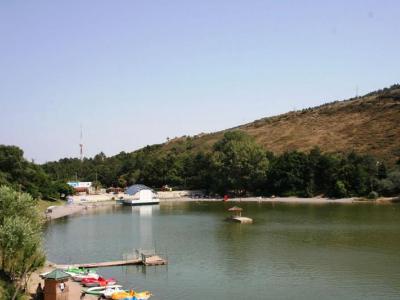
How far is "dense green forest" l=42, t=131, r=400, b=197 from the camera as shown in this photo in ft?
406

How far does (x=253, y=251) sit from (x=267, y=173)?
8222 cm

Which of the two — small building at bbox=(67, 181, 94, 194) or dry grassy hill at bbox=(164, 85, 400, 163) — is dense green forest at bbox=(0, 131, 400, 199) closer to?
small building at bbox=(67, 181, 94, 194)

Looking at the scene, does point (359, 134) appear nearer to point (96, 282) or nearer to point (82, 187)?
point (82, 187)

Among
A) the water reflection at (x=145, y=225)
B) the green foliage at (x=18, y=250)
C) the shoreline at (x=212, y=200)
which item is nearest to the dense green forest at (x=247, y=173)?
the shoreline at (x=212, y=200)

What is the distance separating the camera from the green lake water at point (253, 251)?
4447cm

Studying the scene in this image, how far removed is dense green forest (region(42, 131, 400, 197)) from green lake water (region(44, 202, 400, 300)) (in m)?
20.1

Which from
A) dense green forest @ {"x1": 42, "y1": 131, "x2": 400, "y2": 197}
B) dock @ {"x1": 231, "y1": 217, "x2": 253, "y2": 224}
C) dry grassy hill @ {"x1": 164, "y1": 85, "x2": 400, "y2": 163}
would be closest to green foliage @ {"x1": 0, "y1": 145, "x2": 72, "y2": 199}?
dock @ {"x1": 231, "y1": 217, "x2": 253, "y2": 224}

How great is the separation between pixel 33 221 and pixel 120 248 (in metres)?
19.3

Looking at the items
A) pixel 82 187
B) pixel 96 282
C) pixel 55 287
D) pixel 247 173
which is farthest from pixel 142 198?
pixel 55 287

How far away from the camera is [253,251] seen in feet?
198

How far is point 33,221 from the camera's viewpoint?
153ft

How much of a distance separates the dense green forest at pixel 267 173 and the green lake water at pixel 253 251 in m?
20.1

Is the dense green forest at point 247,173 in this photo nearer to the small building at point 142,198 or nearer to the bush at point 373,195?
the bush at point 373,195

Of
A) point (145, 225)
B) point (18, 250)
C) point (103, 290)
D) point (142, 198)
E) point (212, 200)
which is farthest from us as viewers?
point (212, 200)
